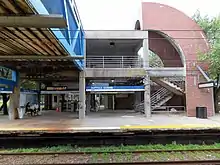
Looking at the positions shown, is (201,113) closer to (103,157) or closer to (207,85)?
(207,85)

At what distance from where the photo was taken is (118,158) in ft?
25.7

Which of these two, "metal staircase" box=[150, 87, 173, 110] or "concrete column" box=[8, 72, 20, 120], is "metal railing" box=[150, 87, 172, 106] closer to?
"metal staircase" box=[150, 87, 173, 110]

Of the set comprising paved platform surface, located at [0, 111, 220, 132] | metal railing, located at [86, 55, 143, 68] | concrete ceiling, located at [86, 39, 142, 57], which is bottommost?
paved platform surface, located at [0, 111, 220, 132]

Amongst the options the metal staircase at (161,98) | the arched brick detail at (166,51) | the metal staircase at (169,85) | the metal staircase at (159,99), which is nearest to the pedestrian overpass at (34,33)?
the metal staircase at (169,85)

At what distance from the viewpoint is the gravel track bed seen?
7.57 metres

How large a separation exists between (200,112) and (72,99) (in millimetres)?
16540

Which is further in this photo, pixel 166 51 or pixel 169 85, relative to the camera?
pixel 166 51

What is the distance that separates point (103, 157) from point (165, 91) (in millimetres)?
16345

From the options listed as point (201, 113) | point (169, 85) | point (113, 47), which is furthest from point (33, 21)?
point (113, 47)

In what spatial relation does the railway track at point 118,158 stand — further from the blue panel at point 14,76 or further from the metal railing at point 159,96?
the metal railing at point 159,96

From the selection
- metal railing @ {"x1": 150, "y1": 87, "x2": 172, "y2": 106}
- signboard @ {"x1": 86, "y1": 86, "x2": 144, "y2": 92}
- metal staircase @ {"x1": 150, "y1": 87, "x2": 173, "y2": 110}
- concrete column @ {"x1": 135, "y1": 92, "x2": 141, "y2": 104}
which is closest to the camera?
signboard @ {"x1": 86, "y1": 86, "x2": 144, "y2": 92}

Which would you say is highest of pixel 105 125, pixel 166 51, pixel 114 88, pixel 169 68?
pixel 166 51

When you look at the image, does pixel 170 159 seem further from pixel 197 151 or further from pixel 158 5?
pixel 158 5

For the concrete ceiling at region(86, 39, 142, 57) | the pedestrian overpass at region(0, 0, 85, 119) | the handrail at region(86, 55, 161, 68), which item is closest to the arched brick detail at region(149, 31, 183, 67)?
the concrete ceiling at region(86, 39, 142, 57)
